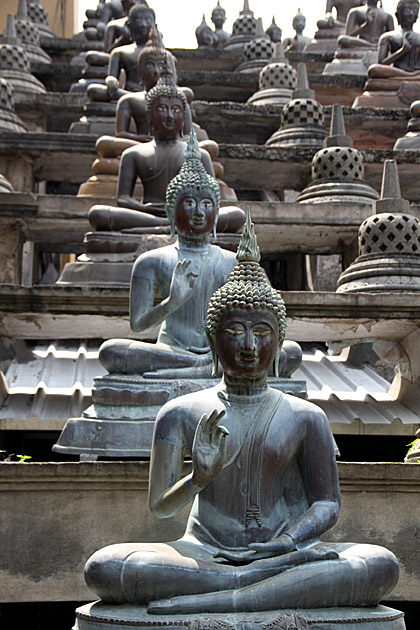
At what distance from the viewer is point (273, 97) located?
16.0 m

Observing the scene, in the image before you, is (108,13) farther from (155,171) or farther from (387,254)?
(387,254)

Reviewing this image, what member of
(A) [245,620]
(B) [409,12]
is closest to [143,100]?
(B) [409,12]

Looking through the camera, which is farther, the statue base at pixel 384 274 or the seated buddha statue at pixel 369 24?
the seated buddha statue at pixel 369 24

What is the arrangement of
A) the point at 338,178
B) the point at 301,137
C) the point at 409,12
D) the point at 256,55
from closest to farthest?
the point at 338,178 < the point at 301,137 < the point at 409,12 < the point at 256,55

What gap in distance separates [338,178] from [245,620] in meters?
7.91


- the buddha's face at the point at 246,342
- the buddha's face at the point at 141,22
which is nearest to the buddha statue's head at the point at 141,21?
the buddha's face at the point at 141,22

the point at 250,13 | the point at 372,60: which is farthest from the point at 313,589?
the point at 250,13

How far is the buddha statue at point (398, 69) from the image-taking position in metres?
16.7

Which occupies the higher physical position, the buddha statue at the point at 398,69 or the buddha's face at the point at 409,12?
the buddha's face at the point at 409,12

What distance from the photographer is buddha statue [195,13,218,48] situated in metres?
22.9

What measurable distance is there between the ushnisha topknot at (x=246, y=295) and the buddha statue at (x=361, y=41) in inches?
611

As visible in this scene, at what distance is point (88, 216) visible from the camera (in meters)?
9.84

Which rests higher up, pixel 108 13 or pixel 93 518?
pixel 108 13

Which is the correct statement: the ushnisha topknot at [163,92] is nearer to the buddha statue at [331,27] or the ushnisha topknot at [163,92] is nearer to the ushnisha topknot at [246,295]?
the ushnisha topknot at [246,295]
